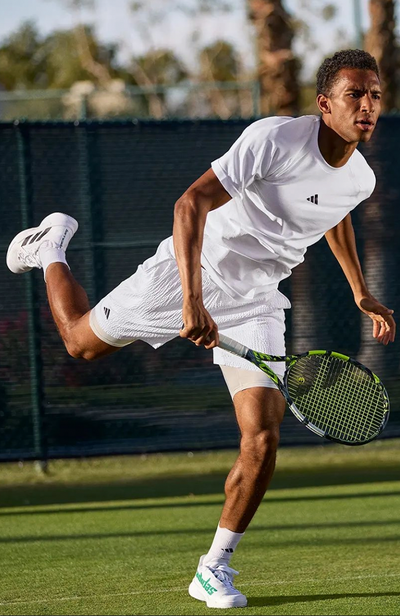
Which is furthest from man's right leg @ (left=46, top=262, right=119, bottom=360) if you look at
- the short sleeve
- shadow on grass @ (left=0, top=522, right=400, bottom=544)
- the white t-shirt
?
shadow on grass @ (left=0, top=522, right=400, bottom=544)

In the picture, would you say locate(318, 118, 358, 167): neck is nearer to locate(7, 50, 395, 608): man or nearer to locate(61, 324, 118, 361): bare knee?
locate(7, 50, 395, 608): man

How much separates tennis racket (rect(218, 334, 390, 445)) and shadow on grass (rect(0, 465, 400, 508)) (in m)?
2.36

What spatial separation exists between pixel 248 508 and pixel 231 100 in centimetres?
4291

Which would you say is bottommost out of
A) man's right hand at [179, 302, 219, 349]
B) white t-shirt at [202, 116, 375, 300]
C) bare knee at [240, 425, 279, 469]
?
bare knee at [240, 425, 279, 469]

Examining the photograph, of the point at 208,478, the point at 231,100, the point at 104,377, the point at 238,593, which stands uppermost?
the point at 238,593

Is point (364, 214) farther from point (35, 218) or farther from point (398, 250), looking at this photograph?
point (35, 218)

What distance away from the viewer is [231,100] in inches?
1826

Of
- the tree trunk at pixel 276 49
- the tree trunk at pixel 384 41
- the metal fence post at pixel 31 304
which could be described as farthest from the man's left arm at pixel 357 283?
the tree trunk at pixel 384 41

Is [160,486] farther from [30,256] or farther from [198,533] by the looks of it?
[30,256]

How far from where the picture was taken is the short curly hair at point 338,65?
445 centimetres

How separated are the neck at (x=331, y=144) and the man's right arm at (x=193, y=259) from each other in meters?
0.52

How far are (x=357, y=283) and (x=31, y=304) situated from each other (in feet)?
9.95

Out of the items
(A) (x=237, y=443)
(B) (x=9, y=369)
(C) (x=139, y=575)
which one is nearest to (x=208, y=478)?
(A) (x=237, y=443)

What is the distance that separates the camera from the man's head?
438 centimetres
